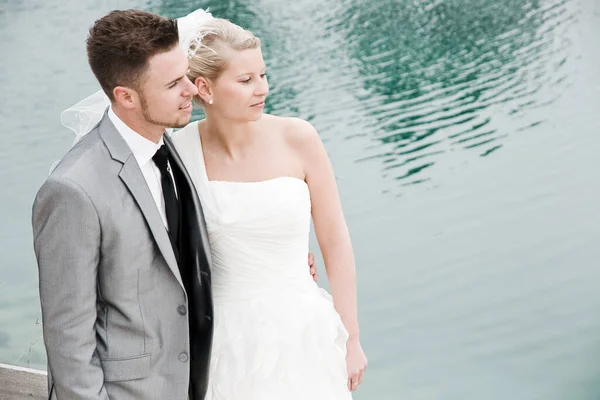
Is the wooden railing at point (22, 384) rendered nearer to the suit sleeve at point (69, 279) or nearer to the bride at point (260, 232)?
the bride at point (260, 232)

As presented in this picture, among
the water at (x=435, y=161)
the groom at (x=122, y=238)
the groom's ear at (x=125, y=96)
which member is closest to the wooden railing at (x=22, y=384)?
the groom at (x=122, y=238)

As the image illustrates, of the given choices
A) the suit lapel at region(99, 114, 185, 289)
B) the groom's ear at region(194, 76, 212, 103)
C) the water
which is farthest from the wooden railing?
the water

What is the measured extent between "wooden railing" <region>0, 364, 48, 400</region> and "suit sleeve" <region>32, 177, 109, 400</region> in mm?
1588

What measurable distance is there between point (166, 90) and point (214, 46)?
0.46m

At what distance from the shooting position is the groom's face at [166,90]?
1837 mm

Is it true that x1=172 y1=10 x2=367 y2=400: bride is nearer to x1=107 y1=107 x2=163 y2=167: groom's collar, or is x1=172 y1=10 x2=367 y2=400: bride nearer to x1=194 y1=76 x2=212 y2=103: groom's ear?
x1=194 y1=76 x2=212 y2=103: groom's ear

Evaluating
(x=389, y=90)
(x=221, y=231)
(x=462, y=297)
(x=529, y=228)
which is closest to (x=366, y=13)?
(x=389, y=90)

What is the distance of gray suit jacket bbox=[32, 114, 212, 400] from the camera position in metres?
1.73

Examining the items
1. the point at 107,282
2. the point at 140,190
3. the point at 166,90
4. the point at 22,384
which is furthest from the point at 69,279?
the point at 22,384

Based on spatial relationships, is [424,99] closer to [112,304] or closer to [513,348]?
[513,348]

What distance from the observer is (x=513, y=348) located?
707 cm

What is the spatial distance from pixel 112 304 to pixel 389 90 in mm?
11431

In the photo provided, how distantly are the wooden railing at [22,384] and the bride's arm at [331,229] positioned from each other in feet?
4.77

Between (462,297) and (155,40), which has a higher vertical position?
(155,40)
